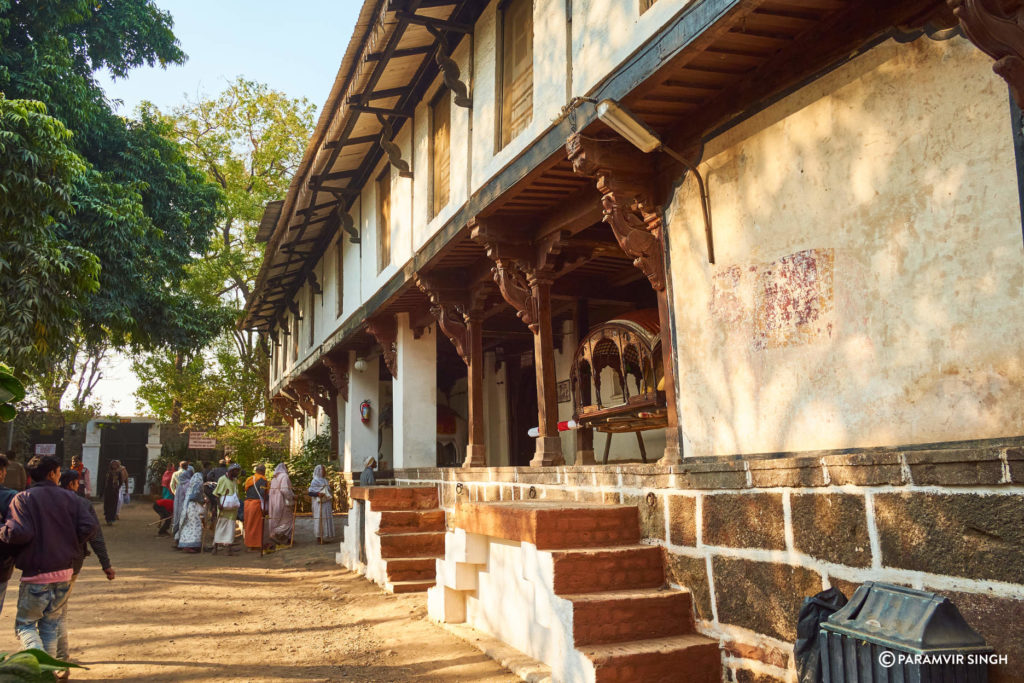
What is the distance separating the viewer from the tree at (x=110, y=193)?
1343 cm

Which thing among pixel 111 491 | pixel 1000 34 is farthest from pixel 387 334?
pixel 111 491

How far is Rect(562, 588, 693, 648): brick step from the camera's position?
4.48 metres

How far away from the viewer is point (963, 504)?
325cm

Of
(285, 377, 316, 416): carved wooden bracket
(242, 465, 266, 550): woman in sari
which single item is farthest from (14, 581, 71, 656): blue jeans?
(285, 377, 316, 416): carved wooden bracket

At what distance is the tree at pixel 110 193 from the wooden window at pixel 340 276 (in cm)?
394

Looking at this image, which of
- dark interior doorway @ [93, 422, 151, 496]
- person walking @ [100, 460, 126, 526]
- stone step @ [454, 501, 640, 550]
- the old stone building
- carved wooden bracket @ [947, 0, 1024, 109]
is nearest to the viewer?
carved wooden bracket @ [947, 0, 1024, 109]

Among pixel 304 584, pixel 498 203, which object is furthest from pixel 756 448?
pixel 304 584

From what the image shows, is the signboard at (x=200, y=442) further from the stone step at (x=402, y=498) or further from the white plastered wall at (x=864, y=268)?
the white plastered wall at (x=864, y=268)

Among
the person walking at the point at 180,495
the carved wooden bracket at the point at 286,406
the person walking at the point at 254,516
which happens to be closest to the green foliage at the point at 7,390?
the person walking at the point at 254,516

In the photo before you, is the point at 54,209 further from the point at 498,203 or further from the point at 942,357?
the point at 942,357

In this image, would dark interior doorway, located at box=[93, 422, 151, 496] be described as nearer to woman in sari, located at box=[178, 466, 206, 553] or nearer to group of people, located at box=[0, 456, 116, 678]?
woman in sari, located at box=[178, 466, 206, 553]

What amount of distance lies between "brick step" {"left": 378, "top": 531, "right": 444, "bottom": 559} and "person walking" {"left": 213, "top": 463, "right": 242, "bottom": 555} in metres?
5.22

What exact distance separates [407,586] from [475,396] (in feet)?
7.57

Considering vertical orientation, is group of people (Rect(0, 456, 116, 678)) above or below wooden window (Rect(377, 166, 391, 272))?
below
